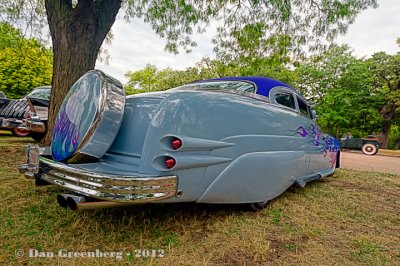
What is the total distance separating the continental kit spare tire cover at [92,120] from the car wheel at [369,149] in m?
14.2

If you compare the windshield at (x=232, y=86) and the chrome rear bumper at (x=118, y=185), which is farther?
the windshield at (x=232, y=86)

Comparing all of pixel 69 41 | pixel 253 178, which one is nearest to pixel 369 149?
pixel 253 178

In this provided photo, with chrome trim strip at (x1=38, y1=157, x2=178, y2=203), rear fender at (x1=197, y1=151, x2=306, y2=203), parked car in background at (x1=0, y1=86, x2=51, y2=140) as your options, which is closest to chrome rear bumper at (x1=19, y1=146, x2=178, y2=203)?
chrome trim strip at (x1=38, y1=157, x2=178, y2=203)

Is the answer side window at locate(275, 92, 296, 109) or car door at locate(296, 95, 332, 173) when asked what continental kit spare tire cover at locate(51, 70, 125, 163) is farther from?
car door at locate(296, 95, 332, 173)

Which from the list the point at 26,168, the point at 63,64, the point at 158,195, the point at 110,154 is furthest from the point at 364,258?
the point at 63,64

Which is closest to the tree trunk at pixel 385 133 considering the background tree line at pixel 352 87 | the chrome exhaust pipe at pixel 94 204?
the background tree line at pixel 352 87

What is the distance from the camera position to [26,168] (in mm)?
2260

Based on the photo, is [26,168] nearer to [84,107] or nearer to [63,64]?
[84,107]

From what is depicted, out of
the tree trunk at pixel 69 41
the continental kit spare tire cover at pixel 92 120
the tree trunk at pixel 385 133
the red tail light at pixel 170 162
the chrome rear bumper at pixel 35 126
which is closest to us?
the red tail light at pixel 170 162

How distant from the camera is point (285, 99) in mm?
3234

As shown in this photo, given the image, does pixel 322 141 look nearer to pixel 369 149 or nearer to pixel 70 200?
pixel 70 200

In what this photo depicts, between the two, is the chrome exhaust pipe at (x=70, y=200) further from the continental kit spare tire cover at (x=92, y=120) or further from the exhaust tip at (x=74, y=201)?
the continental kit spare tire cover at (x=92, y=120)

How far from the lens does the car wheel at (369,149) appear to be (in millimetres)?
12887

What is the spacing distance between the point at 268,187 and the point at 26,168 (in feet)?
7.37
